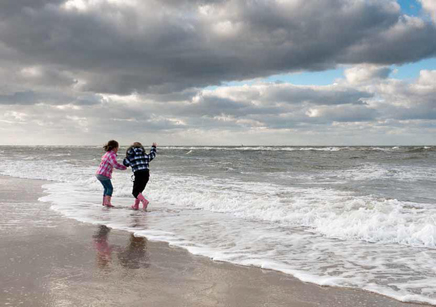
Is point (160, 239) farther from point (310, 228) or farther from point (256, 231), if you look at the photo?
point (310, 228)

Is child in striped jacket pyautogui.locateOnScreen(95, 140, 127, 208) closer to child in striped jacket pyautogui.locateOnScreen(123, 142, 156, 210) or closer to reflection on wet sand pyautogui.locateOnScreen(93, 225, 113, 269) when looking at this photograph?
child in striped jacket pyautogui.locateOnScreen(123, 142, 156, 210)

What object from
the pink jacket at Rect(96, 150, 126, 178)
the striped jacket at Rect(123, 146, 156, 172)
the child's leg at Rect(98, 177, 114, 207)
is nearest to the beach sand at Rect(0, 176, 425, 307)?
the child's leg at Rect(98, 177, 114, 207)

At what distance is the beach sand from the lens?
3348 millimetres

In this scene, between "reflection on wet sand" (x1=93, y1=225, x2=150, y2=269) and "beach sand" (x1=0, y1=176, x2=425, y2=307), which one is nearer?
"beach sand" (x1=0, y1=176, x2=425, y2=307)

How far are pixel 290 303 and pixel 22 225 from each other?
16.8ft

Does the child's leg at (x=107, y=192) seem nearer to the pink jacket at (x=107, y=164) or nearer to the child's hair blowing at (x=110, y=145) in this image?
the pink jacket at (x=107, y=164)

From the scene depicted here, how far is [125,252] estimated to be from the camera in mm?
5043

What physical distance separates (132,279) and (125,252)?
4.02 ft

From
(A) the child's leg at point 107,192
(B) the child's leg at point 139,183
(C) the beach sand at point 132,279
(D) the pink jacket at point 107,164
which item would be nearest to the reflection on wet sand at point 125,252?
(C) the beach sand at point 132,279

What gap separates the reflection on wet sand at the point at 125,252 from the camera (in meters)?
4.45

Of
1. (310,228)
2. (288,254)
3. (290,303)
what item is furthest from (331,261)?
(310,228)

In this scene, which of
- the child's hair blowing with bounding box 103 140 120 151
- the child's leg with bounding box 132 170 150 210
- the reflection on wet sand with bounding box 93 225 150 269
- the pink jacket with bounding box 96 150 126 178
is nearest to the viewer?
the reflection on wet sand with bounding box 93 225 150 269

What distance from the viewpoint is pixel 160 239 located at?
5.92 metres

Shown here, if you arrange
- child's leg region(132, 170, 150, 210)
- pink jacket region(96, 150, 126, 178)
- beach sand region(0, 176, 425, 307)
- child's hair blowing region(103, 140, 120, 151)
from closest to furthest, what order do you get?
beach sand region(0, 176, 425, 307)
child's leg region(132, 170, 150, 210)
child's hair blowing region(103, 140, 120, 151)
pink jacket region(96, 150, 126, 178)
